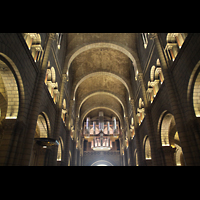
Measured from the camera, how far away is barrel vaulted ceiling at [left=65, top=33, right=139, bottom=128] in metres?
19.5

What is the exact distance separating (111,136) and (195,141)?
2759 centimetres

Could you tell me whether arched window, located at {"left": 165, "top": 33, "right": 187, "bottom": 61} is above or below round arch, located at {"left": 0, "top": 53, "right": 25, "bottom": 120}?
above

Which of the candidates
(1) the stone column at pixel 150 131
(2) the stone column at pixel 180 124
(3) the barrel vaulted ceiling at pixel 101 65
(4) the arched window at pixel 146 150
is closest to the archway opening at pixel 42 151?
(3) the barrel vaulted ceiling at pixel 101 65

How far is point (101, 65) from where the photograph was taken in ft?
78.1

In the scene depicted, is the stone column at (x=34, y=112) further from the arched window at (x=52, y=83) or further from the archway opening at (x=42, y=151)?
the archway opening at (x=42, y=151)

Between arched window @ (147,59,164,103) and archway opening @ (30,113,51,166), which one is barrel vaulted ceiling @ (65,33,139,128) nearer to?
arched window @ (147,59,164,103)

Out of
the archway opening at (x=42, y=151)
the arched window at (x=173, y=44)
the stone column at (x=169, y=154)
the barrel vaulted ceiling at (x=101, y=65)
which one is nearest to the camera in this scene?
the arched window at (x=173, y=44)

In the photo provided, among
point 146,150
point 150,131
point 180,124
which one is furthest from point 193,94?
point 146,150

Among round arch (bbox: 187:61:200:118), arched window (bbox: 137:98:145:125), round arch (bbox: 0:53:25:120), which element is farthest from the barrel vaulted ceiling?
round arch (bbox: 187:61:200:118)

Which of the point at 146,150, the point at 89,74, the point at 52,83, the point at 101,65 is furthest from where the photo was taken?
the point at 101,65

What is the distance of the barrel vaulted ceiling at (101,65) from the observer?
767 inches

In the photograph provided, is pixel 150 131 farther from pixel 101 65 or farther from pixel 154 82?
pixel 101 65
